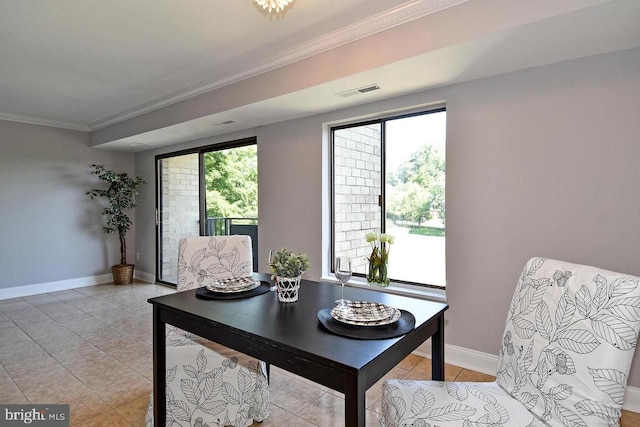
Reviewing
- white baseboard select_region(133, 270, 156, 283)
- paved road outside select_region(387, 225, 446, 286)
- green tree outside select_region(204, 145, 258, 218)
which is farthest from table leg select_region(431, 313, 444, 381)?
white baseboard select_region(133, 270, 156, 283)

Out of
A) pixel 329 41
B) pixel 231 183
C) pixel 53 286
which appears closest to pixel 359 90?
pixel 329 41

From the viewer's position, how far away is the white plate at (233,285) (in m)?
1.73

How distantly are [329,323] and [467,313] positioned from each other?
70.2 inches

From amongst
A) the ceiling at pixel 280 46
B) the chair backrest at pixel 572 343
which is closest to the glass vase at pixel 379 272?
the chair backrest at pixel 572 343

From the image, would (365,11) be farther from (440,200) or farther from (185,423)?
(185,423)

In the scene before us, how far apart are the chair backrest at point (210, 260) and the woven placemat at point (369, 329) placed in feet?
3.45

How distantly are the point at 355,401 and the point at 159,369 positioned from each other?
114 cm

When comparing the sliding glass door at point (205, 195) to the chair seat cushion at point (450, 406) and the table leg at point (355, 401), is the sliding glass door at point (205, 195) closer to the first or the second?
the chair seat cushion at point (450, 406)

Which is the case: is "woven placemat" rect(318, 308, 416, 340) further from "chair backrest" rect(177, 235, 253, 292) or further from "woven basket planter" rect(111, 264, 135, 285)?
"woven basket planter" rect(111, 264, 135, 285)

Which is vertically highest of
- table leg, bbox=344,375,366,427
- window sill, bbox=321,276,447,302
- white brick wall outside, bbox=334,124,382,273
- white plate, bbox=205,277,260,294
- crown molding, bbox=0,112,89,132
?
crown molding, bbox=0,112,89,132

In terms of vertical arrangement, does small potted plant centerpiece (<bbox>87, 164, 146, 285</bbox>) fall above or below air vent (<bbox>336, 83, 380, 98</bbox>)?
below

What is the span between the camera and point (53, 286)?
5.02 m

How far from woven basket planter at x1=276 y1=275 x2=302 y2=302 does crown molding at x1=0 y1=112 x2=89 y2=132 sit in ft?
16.9

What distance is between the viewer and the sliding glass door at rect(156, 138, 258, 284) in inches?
176
